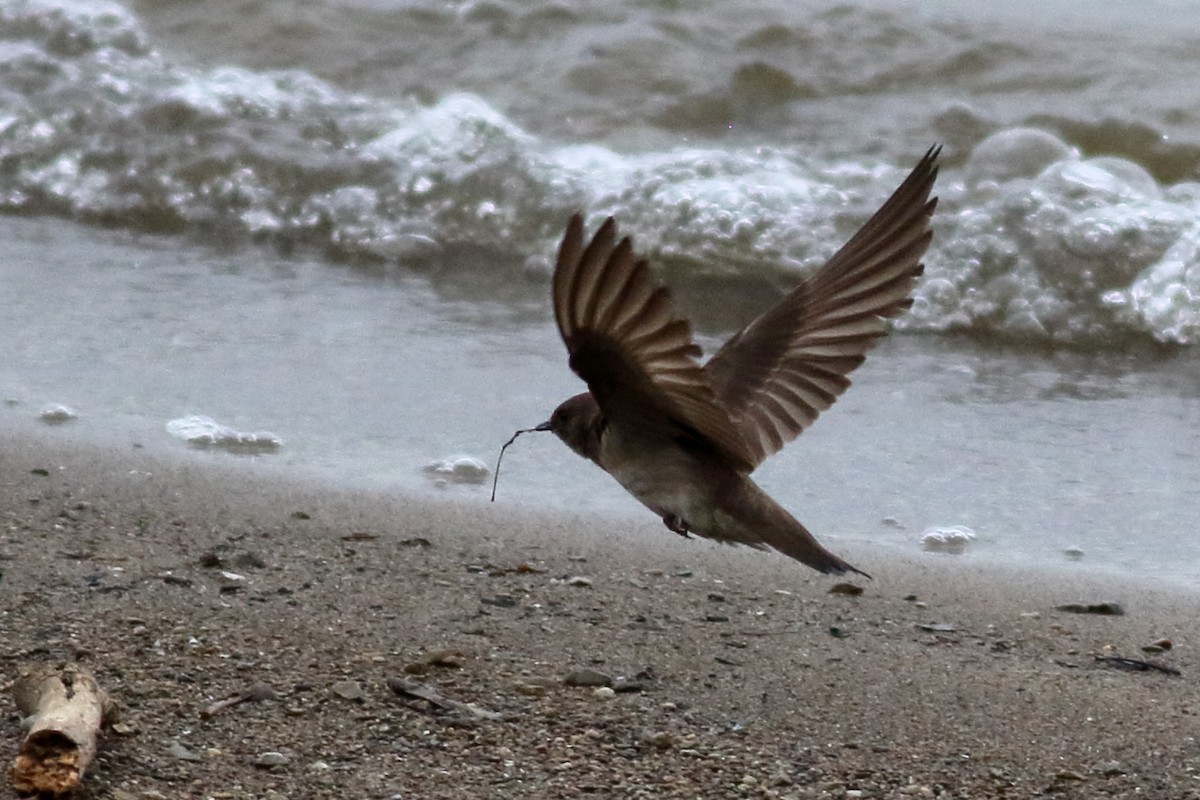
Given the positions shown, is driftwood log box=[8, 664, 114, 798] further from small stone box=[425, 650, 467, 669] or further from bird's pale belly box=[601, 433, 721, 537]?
bird's pale belly box=[601, 433, 721, 537]

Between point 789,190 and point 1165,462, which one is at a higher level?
point 789,190

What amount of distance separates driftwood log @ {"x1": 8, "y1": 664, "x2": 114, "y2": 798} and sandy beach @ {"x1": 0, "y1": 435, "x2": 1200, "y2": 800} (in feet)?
0.29

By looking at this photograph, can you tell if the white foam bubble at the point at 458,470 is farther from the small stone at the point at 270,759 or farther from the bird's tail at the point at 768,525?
the small stone at the point at 270,759

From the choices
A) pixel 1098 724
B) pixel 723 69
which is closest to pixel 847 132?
pixel 723 69

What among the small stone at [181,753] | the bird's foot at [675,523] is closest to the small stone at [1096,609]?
the bird's foot at [675,523]

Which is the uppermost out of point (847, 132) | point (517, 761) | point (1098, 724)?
point (847, 132)

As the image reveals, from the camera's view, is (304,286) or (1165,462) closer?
(1165,462)

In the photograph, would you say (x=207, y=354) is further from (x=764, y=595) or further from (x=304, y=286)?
(x=764, y=595)

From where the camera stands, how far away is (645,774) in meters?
3.33

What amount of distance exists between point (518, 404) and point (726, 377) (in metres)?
2.02

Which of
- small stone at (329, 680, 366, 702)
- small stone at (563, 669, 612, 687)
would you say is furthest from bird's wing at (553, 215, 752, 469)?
small stone at (329, 680, 366, 702)

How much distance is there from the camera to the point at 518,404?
600 cm

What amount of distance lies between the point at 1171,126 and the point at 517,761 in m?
6.61

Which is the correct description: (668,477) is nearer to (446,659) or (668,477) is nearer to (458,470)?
(446,659)
